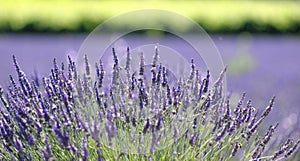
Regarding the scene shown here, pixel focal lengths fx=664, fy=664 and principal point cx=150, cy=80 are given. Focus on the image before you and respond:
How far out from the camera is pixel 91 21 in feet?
51.3

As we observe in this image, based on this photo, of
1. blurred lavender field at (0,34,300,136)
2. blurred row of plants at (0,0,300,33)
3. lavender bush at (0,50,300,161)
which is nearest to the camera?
lavender bush at (0,50,300,161)

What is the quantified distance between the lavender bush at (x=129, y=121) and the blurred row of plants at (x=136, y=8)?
12895 mm

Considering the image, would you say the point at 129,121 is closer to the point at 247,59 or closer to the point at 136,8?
the point at 247,59

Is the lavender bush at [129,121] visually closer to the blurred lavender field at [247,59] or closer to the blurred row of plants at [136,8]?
the blurred lavender field at [247,59]

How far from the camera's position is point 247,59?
9.47 meters

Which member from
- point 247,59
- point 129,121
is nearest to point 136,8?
point 247,59

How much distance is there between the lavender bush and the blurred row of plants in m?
12.9

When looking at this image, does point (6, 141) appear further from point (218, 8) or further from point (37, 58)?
point (218, 8)

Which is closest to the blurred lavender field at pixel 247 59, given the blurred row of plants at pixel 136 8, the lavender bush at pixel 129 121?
the blurred row of plants at pixel 136 8

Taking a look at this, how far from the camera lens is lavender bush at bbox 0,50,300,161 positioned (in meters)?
2.33

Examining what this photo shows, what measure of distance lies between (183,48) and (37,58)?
3.68m

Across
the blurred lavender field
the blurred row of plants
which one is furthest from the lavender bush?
the blurred row of plants

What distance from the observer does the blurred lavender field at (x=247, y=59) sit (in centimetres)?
644

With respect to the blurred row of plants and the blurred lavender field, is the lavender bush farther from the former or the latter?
the blurred row of plants
